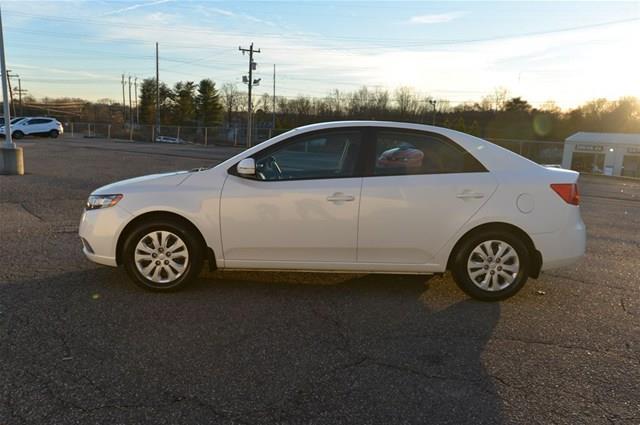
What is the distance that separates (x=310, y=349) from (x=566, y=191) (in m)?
2.82

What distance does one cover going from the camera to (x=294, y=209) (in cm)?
434

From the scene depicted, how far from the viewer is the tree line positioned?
213ft

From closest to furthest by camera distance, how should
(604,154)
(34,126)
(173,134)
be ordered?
1. (34,126)
2. (604,154)
3. (173,134)

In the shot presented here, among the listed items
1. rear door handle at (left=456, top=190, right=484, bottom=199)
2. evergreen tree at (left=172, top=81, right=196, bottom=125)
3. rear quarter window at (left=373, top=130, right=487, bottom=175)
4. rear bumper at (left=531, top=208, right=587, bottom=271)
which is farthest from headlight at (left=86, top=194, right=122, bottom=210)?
evergreen tree at (left=172, top=81, right=196, bottom=125)

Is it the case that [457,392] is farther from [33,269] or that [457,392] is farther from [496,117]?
[496,117]

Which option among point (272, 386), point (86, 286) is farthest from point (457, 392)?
point (86, 286)

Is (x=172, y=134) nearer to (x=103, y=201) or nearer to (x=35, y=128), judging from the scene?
(x=35, y=128)

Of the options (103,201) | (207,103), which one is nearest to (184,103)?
(207,103)

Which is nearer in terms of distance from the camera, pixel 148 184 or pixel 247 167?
pixel 247 167

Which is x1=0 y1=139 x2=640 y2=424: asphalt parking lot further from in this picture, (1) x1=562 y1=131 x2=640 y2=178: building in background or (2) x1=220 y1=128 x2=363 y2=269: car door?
(1) x1=562 y1=131 x2=640 y2=178: building in background

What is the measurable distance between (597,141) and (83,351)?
45.0 metres

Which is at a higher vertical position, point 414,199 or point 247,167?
point 247,167

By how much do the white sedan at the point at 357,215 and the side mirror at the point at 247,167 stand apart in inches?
0.4

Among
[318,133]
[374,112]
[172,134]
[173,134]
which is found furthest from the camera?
[374,112]
